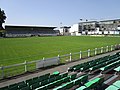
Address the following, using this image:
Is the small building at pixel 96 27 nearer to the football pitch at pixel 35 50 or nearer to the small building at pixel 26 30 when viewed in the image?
the small building at pixel 26 30

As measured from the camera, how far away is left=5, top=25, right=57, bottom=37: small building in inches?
4268

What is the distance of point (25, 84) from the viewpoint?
7953 millimetres

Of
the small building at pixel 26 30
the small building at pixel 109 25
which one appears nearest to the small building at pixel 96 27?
the small building at pixel 109 25

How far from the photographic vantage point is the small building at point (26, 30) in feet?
356

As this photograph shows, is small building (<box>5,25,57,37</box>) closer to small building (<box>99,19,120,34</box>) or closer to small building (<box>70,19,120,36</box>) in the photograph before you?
small building (<box>70,19,120,36</box>)

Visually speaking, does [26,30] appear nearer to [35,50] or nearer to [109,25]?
[109,25]

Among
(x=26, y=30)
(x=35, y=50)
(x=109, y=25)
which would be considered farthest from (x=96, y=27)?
(x=35, y=50)

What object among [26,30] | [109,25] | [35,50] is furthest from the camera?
[109,25]

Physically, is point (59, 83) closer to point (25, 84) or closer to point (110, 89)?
point (25, 84)

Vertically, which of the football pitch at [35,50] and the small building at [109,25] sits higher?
the small building at [109,25]

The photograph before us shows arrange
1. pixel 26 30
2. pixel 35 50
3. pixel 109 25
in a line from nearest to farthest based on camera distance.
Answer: pixel 35 50
pixel 26 30
pixel 109 25

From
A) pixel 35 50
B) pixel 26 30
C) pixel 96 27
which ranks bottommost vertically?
pixel 35 50

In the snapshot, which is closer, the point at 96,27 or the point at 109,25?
the point at 109,25

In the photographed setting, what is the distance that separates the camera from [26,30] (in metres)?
118
